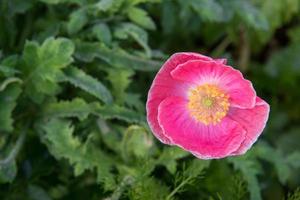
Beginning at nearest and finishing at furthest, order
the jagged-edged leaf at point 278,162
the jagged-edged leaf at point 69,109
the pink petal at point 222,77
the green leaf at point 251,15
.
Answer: the pink petal at point 222,77
the jagged-edged leaf at point 69,109
the jagged-edged leaf at point 278,162
the green leaf at point 251,15

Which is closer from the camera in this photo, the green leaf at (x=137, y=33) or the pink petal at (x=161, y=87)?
the pink petal at (x=161, y=87)

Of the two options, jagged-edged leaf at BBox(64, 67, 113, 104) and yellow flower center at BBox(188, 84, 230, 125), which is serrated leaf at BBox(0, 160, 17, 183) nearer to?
jagged-edged leaf at BBox(64, 67, 113, 104)

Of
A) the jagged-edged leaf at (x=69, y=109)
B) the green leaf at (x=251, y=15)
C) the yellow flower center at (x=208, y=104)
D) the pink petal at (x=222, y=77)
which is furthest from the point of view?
Answer: the green leaf at (x=251, y=15)

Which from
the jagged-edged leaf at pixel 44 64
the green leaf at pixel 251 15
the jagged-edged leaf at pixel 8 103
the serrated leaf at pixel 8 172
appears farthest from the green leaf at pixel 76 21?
the green leaf at pixel 251 15

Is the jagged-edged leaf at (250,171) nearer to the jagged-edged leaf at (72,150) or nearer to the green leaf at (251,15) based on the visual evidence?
→ the jagged-edged leaf at (72,150)

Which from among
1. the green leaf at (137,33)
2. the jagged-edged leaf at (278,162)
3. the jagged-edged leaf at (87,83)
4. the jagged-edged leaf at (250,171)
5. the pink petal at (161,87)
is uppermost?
the pink petal at (161,87)

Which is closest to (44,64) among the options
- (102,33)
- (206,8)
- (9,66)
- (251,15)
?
(9,66)

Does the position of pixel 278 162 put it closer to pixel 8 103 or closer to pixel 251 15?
pixel 251 15

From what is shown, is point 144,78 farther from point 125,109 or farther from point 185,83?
point 185,83
